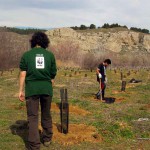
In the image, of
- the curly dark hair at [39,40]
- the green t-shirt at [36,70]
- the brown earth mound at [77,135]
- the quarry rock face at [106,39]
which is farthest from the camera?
the quarry rock face at [106,39]

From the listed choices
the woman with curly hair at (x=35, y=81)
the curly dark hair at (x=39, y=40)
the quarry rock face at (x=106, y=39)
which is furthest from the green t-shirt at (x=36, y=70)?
the quarry rock face at (x=106, y=39)

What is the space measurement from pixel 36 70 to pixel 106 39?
104 m

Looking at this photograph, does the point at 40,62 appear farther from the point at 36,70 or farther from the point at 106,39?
the point at 106,39

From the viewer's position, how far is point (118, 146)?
26.0 feet

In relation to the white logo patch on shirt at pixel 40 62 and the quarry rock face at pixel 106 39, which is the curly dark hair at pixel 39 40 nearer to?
the white logo patch on shirt at pixel 40 62

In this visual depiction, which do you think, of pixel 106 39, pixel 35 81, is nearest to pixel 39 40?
pixel 35 81

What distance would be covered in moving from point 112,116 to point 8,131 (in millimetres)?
4047

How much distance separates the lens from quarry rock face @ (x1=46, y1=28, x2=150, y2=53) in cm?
9812

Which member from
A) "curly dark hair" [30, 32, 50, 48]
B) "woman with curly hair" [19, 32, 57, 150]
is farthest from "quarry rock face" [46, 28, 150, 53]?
"woman with curly hair" [19, 32, 57, 150]

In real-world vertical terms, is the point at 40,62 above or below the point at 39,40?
below

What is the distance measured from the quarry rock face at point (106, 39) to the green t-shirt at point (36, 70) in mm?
87666

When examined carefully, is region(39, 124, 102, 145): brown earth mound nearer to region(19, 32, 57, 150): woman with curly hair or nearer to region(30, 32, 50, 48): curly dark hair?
region(19, 32, 57, 150): woman with curly hair

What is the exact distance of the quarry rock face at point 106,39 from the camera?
98125mm

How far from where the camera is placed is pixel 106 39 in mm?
110000
